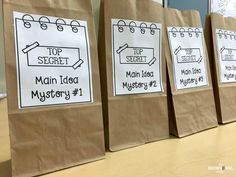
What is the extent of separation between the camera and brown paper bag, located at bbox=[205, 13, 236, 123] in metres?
0.87

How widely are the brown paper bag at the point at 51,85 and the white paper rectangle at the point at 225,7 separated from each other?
1316 mm

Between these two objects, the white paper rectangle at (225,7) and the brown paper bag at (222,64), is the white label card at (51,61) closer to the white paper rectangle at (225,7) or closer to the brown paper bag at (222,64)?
the brown paper bag at (222,64)

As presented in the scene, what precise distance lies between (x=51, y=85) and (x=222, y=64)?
623 mm

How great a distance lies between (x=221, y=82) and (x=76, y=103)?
1.80ft

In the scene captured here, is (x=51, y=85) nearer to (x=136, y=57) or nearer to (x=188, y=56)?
(x=136, y=57)

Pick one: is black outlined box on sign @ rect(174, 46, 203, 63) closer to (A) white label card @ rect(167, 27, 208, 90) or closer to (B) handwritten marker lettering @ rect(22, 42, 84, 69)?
(A) white label card @ rect(167, 27, 208, 90)

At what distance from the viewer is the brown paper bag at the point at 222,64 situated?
867mm

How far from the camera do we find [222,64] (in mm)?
887

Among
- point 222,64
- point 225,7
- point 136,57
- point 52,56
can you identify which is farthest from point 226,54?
point 225,7

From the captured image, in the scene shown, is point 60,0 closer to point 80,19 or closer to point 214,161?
point 80,19

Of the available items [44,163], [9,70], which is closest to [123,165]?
[44,163]

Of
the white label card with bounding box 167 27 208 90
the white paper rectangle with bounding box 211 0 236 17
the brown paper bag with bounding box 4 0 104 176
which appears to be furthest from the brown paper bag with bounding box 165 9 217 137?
the white paper rectangle with bounding box 211 0 236 17

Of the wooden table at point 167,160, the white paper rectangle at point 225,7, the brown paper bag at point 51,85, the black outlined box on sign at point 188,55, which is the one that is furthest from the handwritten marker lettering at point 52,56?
the white paper rectangle at point 225,7

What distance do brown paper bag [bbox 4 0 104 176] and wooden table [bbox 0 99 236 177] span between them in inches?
1.6
